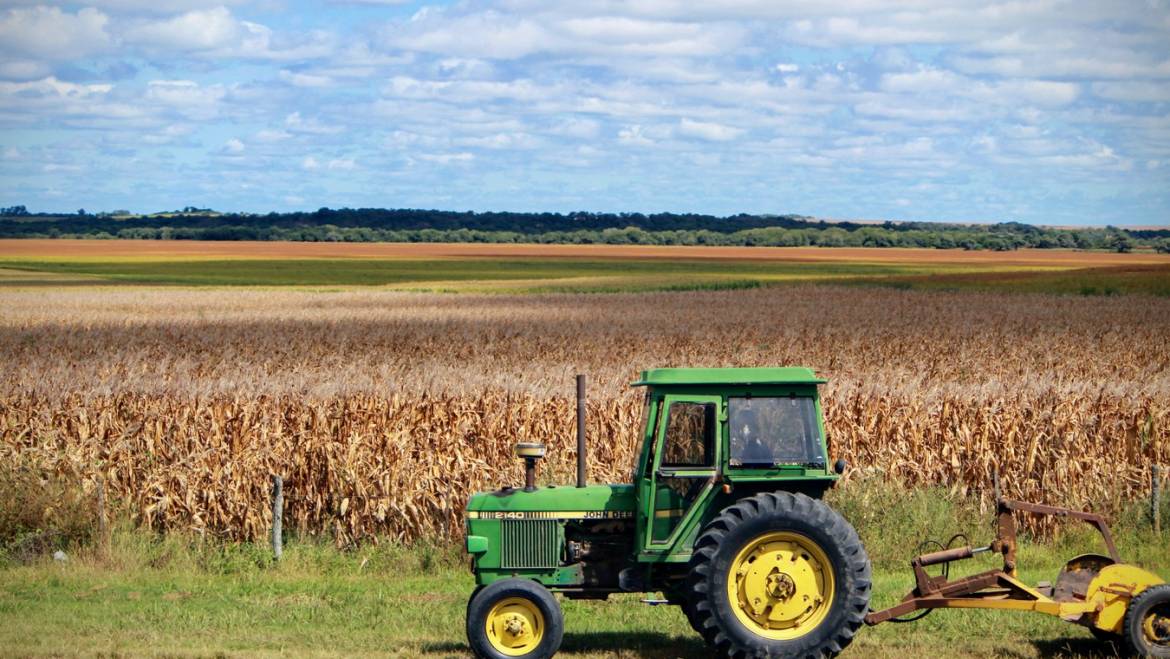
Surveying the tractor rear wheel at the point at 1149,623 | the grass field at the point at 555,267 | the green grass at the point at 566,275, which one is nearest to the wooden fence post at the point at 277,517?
the tractor rear wheel at the point at 1149,623

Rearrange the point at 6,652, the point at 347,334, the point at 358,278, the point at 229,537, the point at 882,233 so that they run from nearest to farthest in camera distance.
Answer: the point at 6,652 < the point at 229,537 < the point at 347,334 < the point at 358,278 < the point at 882,233

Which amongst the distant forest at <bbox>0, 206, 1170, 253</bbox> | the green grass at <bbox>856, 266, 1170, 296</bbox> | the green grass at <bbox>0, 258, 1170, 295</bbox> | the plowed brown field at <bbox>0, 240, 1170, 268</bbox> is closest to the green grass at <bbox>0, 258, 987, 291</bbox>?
the green grass at <bbox>0, 258, 1170, 295</bbox>

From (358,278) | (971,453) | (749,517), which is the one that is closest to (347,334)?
(971,453)

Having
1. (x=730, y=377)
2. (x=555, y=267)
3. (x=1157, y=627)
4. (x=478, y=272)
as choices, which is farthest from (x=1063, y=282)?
(x=730, y=377)

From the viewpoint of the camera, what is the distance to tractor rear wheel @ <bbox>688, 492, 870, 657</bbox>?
28.2ft

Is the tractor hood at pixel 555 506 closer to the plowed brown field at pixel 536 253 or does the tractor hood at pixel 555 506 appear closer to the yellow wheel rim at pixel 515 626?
the yellow wheel rim at pixel 515 626

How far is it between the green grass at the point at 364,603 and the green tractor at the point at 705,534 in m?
A: 0.81

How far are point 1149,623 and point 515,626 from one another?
445 cm

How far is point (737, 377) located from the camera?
29.3 feet

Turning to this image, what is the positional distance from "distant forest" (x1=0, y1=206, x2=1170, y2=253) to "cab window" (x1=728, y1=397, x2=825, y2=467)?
126991mm

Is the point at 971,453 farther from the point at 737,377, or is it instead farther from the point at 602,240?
the point at 602,240

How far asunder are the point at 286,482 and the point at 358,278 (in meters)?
68.4

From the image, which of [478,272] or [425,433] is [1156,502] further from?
[478,272]

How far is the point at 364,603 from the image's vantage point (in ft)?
38.9
